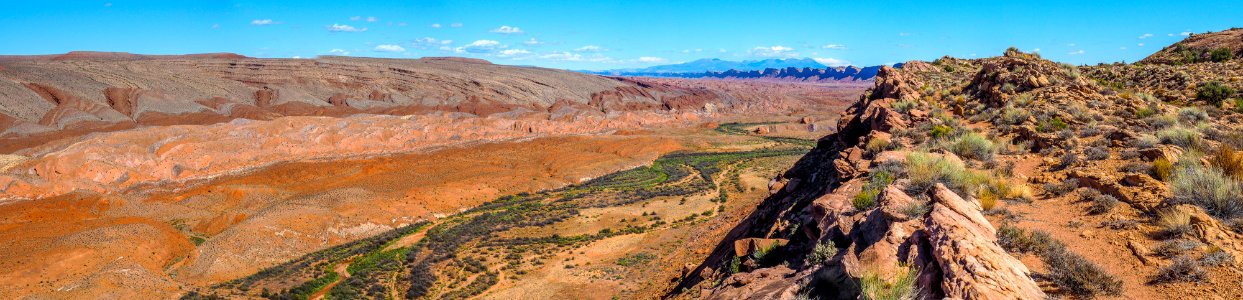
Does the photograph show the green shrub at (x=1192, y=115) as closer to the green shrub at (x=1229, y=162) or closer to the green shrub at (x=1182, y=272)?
the green shrub at (x=1229, y=162)

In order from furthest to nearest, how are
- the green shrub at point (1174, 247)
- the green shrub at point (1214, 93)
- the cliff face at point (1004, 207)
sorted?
the green shrub at point (1214, 93) → the green shrub at point (1174, 247) → the cliff face at point (1004, 207)

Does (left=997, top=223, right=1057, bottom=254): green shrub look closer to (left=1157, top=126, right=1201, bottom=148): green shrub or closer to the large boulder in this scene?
the large boulder

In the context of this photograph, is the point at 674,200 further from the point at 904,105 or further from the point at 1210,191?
the point at 1210,191

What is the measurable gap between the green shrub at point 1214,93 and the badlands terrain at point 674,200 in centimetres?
8

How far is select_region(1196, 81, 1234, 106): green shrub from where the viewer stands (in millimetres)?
13727

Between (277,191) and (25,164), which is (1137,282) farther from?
(25,164)

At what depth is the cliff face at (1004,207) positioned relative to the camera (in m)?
5.86

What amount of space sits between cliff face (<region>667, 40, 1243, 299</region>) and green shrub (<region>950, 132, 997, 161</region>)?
0.03 m

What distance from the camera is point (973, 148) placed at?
12086 millimetres

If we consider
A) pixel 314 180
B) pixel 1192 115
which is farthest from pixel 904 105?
pixel 314 180

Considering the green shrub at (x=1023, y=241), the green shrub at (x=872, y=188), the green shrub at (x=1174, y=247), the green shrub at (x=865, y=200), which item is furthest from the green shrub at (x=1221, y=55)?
the green shrub at (x=1023, y=241)

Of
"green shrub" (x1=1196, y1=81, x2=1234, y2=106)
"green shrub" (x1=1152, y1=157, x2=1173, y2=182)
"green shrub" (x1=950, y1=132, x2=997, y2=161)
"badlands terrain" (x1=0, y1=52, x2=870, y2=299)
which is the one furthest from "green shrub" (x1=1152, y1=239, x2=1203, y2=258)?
"green shrub" (x1=1196, y1=81, x2=1234, y2=106)

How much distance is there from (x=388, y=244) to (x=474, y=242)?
3699 mm

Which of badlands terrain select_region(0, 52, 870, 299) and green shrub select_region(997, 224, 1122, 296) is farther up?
green shrub select_region(997, 224, 1122, 296)
